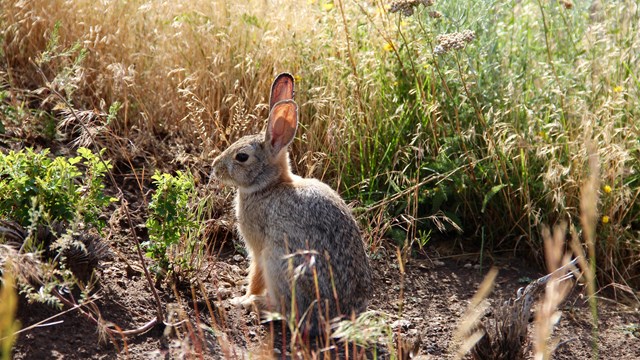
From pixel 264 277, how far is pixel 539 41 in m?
2.97

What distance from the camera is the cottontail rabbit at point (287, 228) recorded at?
4.29 metres

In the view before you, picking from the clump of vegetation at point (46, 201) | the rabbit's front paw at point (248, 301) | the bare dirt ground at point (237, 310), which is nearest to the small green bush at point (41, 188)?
the clump of vegetation at point (46, 201)

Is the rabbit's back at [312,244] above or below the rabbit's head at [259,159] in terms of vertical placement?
below

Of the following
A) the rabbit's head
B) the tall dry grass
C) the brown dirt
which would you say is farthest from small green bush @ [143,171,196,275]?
the tall dry grass

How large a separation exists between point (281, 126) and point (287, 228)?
1.93 ft

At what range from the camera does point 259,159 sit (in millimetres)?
4688

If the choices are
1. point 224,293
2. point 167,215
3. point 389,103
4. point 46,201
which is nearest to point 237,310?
point 224,293

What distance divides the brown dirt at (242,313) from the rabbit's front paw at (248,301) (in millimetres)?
39

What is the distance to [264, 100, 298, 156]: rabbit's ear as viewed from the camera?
4555mm

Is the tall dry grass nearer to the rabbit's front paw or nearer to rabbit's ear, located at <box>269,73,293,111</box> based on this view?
rabbit's ear, located at <box>269,73,293,111</box>

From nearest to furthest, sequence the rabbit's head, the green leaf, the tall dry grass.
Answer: the rabbit's head, the green leaf, the tall dry grass

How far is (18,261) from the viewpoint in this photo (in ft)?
10.1

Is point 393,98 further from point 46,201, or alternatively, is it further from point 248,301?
point 46,201

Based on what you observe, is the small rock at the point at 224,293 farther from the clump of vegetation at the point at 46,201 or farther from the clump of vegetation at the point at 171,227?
the clump of vegetation at the point at 46,201
